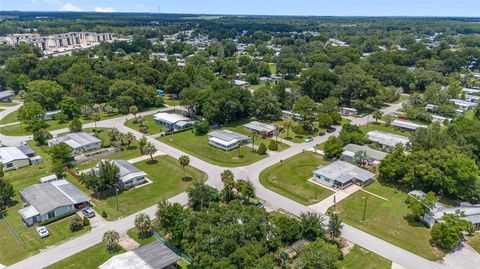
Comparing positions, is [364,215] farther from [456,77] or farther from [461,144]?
[456,77]

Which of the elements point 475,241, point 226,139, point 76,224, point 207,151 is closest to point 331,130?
point 226,139

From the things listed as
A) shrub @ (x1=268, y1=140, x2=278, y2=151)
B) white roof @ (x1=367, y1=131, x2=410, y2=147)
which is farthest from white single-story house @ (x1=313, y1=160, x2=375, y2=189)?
white roof @ (x1=367, y1=131, x2=410, y2=147)

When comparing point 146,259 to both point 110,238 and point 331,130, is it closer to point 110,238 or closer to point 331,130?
point 110,238

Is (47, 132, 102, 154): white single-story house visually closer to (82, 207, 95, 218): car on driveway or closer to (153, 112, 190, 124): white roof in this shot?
(153, 112, 190, 124): white roof

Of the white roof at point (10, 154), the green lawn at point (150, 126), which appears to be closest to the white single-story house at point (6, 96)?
the green lawn at point (150, 126)

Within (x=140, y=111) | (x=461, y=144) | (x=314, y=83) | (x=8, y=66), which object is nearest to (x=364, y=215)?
(x=461, y=144)

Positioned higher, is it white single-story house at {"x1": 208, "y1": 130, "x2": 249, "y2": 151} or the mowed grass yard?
white single-story house at {"x1": 208, "y1": 130, "x2": 249, "y2": 151}
